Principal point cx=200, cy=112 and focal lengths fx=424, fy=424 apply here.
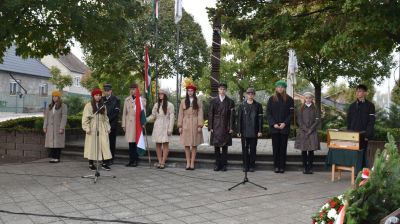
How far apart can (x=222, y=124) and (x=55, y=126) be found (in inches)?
176

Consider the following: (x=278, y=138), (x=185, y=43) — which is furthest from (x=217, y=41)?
(x=185, y=43)

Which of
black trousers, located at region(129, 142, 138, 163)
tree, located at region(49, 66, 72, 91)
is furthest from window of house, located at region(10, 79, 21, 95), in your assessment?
black trousers, located at region(129, 142, 138, 163)

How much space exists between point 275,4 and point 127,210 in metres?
5.67

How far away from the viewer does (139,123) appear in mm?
9914

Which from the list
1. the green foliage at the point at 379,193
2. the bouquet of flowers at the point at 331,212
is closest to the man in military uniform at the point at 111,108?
the bouquet of flowers at the point at 331,212

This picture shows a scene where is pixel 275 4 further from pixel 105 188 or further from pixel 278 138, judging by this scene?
pixel 105 188

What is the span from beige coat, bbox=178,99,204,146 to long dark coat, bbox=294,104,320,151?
2276 millimetres

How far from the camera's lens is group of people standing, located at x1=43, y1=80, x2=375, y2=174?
30.8ft

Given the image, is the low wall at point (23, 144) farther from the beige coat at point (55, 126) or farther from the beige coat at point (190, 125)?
the beige coat at point (190, 125)

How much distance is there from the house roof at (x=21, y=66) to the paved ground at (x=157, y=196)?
38.3m

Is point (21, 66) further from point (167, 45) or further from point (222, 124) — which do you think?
point (222, 124)

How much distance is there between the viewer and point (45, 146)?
11.1 m

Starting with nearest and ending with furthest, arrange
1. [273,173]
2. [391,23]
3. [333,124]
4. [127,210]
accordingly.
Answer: [127,210], [391,23], [273,173], [333,124]

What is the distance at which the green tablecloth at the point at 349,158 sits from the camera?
8.41 meters
